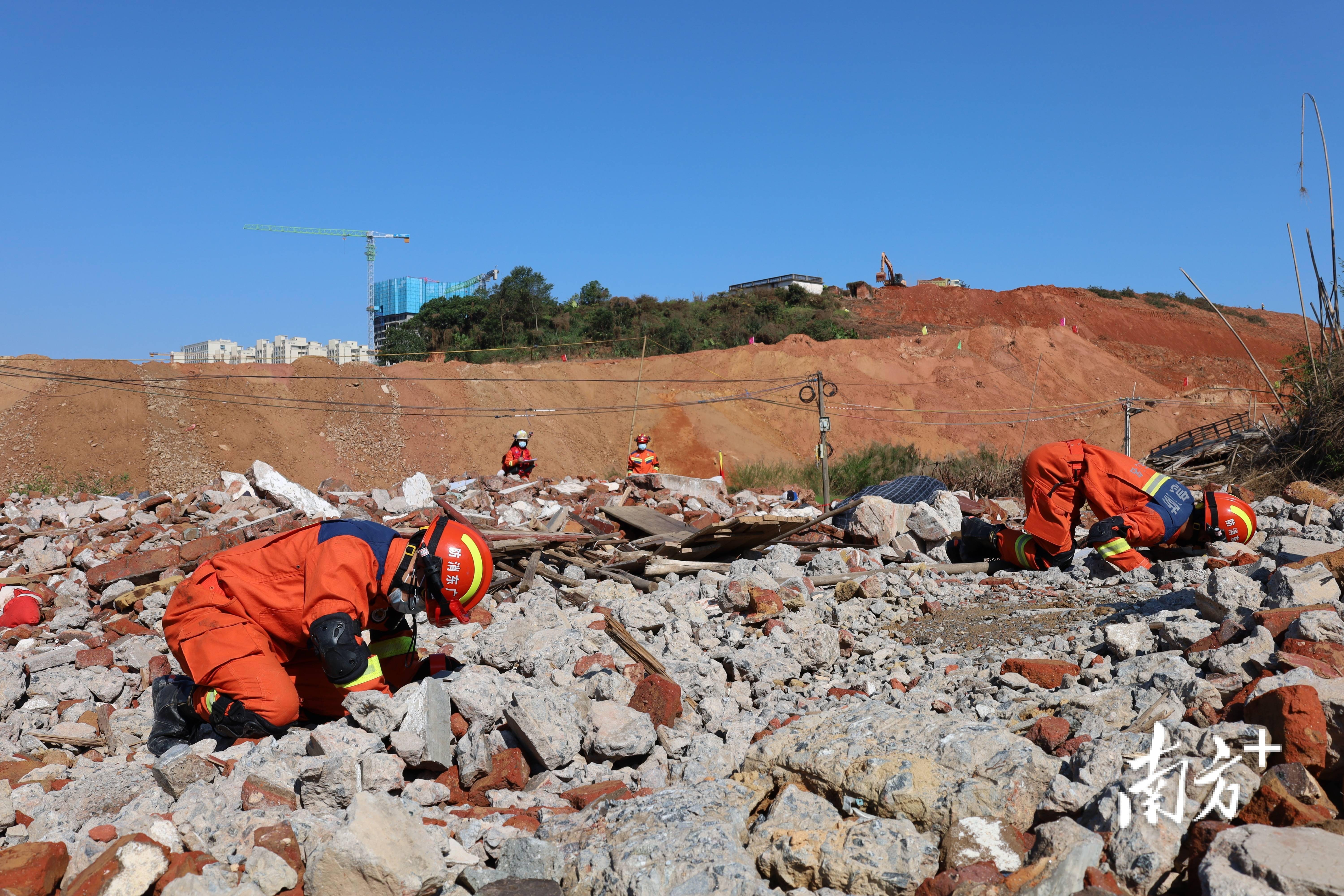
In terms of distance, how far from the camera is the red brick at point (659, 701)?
411cm

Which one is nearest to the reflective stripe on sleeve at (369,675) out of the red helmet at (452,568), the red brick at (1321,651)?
the red helmet at (452,568)

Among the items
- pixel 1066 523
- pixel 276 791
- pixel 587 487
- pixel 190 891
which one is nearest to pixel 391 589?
pixel 276 791

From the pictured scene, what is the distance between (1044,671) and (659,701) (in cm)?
181

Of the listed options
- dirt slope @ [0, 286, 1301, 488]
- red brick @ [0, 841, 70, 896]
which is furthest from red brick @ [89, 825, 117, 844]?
dirt slope @ [0, 286, 1301, 488]

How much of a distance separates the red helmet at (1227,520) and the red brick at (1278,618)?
346cm

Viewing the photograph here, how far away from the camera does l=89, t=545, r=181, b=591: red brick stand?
25.8ft

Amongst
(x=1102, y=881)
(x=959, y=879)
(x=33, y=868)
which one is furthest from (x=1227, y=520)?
(x=33, y=868)

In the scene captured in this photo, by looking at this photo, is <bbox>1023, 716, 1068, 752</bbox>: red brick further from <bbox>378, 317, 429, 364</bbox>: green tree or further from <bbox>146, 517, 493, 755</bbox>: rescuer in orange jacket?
<bbox>378, 317, 429, 364</bbox>: green tree

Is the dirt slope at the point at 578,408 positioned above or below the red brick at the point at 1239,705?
above

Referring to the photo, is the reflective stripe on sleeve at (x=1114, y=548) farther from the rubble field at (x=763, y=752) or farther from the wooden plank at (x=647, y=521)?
the wooden plank at (x=647, y=521)

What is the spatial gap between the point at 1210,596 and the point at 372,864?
13.5ft

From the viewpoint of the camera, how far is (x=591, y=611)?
6.34m

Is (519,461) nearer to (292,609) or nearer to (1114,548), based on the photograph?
(1114,548)

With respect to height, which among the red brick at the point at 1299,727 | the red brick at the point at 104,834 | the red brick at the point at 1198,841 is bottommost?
the red brick at the point at 104,834
